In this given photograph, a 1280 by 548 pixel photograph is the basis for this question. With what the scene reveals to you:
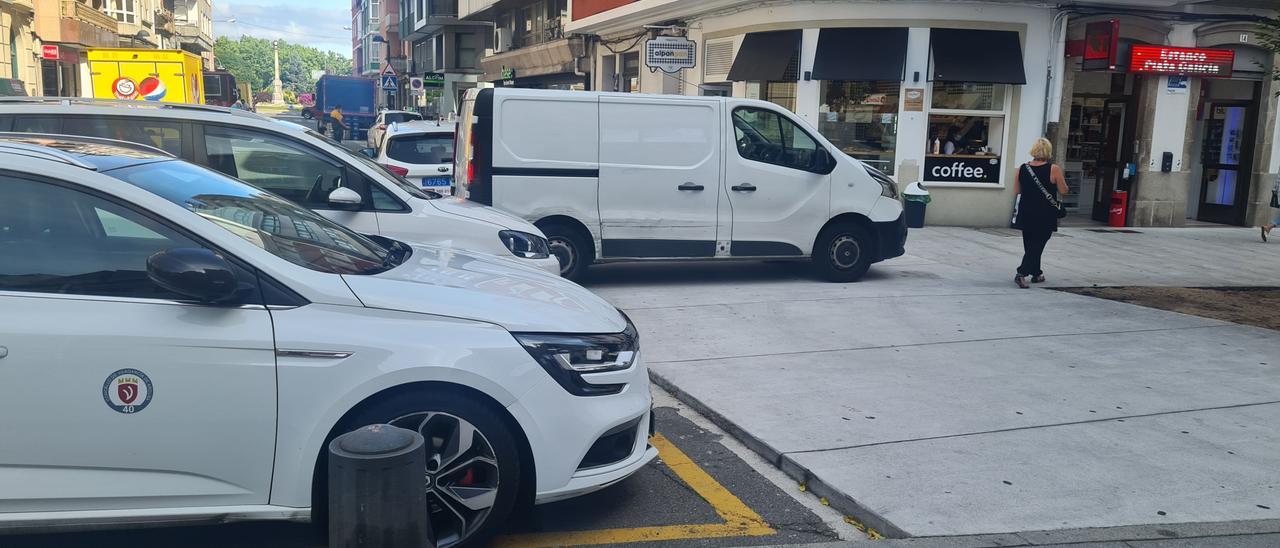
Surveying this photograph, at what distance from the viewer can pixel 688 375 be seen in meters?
6.79

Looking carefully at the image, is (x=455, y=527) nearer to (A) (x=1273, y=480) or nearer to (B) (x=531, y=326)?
(B) (x=531, y=326)

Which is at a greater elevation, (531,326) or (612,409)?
(531,326)

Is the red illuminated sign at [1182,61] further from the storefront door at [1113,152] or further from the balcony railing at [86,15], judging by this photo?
the balcony railing at [86,15]

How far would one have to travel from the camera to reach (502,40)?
38.5 meters

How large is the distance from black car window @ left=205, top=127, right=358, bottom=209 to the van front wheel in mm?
5377

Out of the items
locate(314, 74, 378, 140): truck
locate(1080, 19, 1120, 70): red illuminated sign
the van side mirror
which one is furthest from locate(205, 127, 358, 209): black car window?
locate(314, 74, 378, 140): truck

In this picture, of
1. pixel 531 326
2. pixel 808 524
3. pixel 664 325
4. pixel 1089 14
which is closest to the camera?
pixel 531 326

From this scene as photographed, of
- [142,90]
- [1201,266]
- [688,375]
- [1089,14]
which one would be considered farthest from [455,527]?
[142,90]

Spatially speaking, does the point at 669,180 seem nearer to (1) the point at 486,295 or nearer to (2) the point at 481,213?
(2) the point at 481,213

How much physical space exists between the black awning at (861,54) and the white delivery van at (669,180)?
5.11m

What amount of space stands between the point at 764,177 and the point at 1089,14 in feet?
27.9

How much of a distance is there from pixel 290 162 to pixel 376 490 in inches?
188

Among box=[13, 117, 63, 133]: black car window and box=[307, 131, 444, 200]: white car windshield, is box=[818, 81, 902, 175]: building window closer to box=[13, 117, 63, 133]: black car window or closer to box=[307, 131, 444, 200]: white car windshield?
box=[307, 131, 444, 200]: white car windshield

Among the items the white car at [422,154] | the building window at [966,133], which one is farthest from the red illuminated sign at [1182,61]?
the white car at [422,154]
